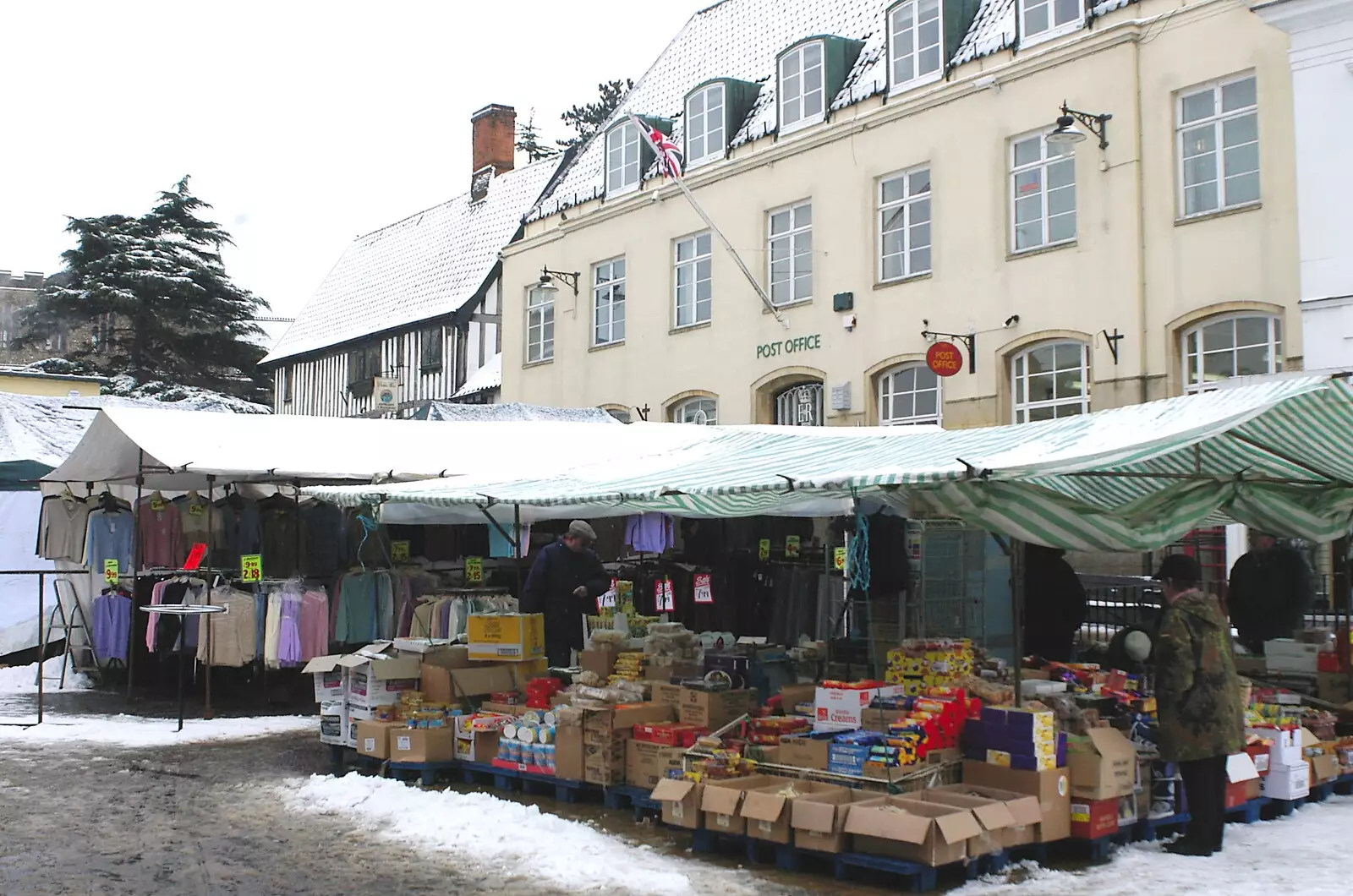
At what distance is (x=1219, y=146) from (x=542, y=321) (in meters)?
13.8

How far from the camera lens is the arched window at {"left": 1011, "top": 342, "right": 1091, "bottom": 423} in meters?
16.8

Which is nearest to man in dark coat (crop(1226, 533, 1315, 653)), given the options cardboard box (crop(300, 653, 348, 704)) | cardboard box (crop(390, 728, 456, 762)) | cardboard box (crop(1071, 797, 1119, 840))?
cardboard box (crop(1071, 797, 1119, 840))

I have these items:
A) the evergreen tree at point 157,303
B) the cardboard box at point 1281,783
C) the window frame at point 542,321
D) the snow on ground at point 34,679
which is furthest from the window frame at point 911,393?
the evergreen tree at point 157,303

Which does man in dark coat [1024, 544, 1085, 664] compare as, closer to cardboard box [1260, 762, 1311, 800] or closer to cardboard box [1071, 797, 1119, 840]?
cardboard box [1260, 762, 1311, 800]

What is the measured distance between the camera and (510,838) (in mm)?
7527

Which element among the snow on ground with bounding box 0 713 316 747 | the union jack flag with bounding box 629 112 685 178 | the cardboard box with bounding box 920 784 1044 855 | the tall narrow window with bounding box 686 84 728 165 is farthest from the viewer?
the tall narrow window with bounding box 686 84 728 165

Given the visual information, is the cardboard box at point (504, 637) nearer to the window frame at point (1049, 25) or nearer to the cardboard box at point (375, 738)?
the cardboard box at point (375, 738)

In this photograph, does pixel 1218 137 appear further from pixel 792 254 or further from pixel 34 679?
pixel 34 679

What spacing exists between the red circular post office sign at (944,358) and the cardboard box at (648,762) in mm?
10221

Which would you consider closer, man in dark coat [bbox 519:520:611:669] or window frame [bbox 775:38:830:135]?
man in dark coat [bbox 519:520:611:669]

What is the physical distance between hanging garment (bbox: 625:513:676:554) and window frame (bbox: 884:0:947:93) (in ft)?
24.9

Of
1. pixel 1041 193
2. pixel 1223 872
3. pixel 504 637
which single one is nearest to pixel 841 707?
pixel 1223 872

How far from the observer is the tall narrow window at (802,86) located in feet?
67.1

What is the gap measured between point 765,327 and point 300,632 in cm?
982
